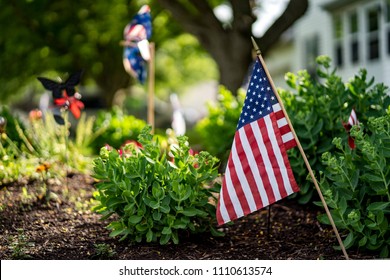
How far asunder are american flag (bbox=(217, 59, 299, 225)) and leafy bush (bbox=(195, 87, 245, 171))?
279 centimetres

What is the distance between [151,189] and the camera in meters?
4.73

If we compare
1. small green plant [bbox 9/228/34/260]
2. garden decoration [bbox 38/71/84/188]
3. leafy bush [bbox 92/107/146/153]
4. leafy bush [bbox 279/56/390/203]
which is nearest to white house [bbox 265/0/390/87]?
leafy bush [bbox 92/107/146/153]

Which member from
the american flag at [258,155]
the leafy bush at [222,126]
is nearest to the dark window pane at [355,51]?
the leafy bush at [222,126]

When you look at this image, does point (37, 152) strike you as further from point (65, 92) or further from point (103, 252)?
point (103, 252)

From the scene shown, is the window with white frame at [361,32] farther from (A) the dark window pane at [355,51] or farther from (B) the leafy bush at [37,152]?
(B) the leafy bush at [37,152]

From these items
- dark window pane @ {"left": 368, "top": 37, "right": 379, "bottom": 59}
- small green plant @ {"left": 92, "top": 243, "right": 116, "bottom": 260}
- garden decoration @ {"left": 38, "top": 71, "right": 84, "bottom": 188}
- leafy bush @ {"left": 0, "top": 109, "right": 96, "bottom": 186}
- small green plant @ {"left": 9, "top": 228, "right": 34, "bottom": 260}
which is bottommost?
small green plant @ {"left": 92, "top": 243, "right": 116, "bottom": 260}

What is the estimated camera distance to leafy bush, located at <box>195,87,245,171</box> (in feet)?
24.2

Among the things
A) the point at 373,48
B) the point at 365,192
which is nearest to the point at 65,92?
the point at 365,192

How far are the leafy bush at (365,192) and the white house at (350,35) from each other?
1291 centimetres

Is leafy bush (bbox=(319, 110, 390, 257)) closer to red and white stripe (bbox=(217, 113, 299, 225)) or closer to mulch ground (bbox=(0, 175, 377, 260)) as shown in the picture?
mulch ground (bbox=(0, 175, 377, 260))

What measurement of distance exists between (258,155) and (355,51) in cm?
1525

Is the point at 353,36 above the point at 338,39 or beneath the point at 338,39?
beneath

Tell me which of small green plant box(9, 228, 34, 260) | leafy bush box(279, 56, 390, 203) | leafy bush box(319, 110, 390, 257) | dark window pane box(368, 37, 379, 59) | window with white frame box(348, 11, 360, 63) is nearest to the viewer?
leafy bush box(319, 110, 390, 257)
